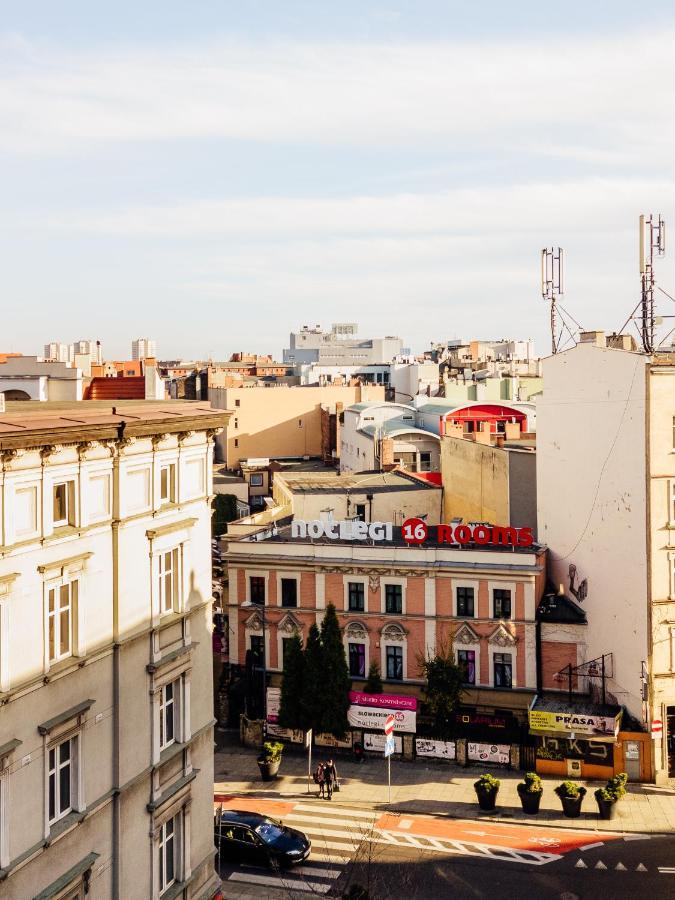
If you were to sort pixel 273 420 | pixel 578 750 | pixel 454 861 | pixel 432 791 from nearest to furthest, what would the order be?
pixel 454 861 < pixel 432 791 < pixel 578 750 < pixel 273 420

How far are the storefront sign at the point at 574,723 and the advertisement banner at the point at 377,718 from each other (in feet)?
18.5

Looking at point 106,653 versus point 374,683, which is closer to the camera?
point 106,653

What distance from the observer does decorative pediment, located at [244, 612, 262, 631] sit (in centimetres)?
4869

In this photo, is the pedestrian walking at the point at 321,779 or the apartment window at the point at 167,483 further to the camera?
the pedestrian walking at the point at 321,779

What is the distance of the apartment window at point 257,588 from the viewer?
1927 inches

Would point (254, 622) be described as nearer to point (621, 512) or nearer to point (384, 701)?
point (384, 701)

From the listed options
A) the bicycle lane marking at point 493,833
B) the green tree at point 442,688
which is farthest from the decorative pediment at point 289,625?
the bicycle lane marking at point 493,833

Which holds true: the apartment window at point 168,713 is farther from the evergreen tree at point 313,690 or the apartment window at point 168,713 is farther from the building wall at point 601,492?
the building wall at point 601,492

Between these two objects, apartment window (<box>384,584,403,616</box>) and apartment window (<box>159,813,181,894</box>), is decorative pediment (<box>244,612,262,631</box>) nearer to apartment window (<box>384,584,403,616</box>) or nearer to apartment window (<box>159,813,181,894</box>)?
apartment window (<box>384,584,403,616</box>)

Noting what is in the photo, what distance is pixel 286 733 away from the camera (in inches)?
1763

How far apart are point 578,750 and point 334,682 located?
37.8 feet

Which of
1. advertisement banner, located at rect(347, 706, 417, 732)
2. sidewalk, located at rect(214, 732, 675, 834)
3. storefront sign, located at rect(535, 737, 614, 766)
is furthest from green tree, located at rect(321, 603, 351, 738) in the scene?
storefront sign, located at rect(535, 737, 614, 766)

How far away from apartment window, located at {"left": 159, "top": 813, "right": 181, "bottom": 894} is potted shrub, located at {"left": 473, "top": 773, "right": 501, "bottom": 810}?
16.8m

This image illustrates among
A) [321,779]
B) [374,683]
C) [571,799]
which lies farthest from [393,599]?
[571,799]
